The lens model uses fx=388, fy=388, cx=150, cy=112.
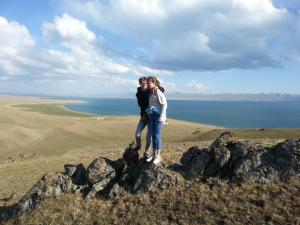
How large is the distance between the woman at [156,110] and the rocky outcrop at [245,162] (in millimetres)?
1932

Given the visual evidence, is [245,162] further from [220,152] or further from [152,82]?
[152,82]

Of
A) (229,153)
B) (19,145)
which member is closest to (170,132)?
(19,145)

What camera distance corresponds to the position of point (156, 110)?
15.1 meters

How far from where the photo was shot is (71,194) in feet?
51.4

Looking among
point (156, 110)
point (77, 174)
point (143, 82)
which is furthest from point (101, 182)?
point (143, 82)

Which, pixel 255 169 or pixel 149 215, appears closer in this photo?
pixel 149 215

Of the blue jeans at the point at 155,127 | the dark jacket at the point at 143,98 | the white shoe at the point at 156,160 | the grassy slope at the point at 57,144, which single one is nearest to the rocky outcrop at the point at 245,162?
the white shoe at the point at 156,160

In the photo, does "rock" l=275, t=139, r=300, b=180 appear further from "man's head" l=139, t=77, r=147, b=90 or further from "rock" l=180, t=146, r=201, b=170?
"man's head" l=139, t=77, r=147, b=90

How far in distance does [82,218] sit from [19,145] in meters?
54.7

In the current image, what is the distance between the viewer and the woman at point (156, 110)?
1493 centimetres

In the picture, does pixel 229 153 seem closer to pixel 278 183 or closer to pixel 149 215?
pixel 278 183

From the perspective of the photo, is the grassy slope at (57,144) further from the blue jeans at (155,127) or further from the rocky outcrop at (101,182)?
the blue jeans at (155,127)

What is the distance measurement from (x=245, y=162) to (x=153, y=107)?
4.12m

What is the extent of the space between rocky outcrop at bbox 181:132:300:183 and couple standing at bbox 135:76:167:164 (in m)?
1.82
